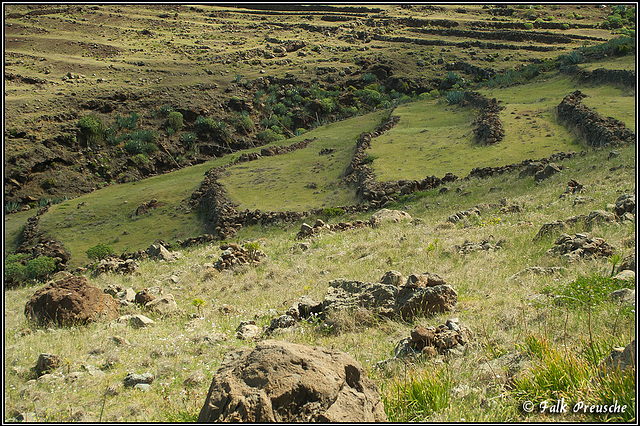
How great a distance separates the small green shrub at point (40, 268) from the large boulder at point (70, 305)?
13.8m

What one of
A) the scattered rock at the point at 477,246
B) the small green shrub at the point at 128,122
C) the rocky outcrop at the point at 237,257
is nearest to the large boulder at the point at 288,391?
the scattered rock at the point at 477,246

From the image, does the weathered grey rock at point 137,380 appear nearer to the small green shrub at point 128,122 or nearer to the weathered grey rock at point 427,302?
the weathered grey rock at point 427,302

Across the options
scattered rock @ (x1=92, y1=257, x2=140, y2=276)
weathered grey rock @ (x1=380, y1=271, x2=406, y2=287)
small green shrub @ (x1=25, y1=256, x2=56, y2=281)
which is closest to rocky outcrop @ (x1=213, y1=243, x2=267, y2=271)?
scattered rock @ (x1=92, y1=257, x2=140, y2=276)

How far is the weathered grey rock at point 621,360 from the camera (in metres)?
3.39

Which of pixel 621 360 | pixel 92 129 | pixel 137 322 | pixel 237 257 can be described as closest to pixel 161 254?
pixel 237 257

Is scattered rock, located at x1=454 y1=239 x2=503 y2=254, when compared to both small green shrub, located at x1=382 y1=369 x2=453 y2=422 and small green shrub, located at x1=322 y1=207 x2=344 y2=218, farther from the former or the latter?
small green shrub, located at x1=322 y1=207 x2=344 y2=218

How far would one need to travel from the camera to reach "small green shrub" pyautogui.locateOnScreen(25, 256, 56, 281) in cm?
2033

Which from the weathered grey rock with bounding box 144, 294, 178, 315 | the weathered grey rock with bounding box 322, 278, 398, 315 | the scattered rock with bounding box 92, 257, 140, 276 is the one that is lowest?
the scattered rock with bounding box 92, 257, 140, 276

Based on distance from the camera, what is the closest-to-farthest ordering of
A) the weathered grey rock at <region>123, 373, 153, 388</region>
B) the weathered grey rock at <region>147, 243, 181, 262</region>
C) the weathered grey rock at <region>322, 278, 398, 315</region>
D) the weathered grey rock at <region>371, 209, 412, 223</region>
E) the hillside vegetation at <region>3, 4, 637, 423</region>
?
the hillside vegetation at <region>3, 4, 637, 423</region> < the weathered grey rock at <region>123, 373, 153, 388</region> < the weathered grey rock at <region>322, 278, 398, 315</region> < the weathered grey rock at <region>371, 209, 412, 223</region> < the weathered grey rock at <region>147, 243, 181, 262</region>

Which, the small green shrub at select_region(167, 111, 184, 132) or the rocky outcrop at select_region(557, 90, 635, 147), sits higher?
the rocky outcrop at select_region(557, 90, 635, 147)

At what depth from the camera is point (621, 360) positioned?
355cm

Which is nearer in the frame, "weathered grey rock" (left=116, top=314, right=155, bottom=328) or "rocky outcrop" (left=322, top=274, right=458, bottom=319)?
"rocky outcrop" (left=322, top=274, right=458, bottom=319)

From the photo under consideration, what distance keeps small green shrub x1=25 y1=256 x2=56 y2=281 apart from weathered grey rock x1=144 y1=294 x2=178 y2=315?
562 inches

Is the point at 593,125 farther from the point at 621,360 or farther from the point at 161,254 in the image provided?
the point at 621,360
